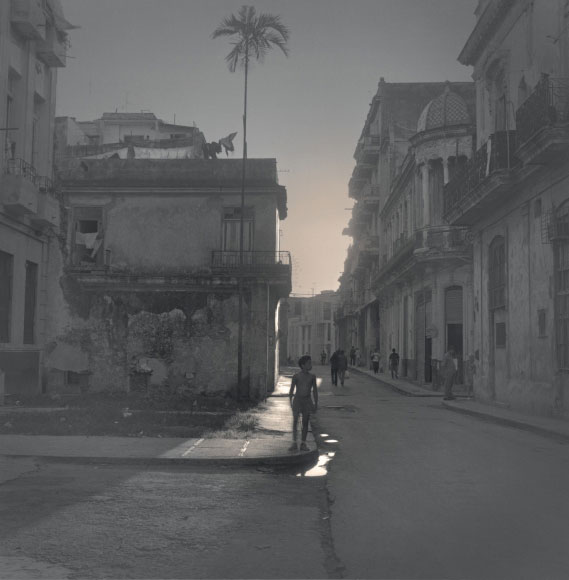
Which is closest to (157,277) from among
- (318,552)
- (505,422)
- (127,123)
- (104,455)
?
(505,422)

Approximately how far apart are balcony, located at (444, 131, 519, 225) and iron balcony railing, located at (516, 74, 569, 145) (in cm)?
158

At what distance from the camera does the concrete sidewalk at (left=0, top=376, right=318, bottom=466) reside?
30.8ft

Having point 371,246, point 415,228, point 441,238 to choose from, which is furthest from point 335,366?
point 371,246

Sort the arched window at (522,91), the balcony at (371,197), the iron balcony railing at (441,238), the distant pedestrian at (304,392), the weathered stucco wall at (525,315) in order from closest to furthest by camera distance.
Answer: the distant pedestrian at (304,392), the weathered stucco wall at (525,315), the arched window at (522,91), the iron balcony railing at (441,238), the balcony at (371,197)

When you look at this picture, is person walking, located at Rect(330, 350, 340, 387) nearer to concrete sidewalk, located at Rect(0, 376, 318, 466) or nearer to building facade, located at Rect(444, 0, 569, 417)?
building facade, located at Rect(444, 0, 569, 417)

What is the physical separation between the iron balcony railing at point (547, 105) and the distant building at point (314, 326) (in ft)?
282

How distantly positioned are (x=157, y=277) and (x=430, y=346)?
15.2 meters

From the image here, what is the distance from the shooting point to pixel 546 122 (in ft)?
49.5

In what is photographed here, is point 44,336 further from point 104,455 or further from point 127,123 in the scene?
point 127,123

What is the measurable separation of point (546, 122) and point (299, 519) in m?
11.5

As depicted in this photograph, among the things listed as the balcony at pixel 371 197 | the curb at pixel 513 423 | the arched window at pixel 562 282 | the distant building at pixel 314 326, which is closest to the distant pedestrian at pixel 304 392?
the curb at pixel 513 423

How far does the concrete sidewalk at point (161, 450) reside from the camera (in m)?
9.40

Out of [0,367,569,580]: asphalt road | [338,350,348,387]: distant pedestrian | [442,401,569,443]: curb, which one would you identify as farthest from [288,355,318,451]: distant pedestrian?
[338,350,348,387]: distant pedestrian

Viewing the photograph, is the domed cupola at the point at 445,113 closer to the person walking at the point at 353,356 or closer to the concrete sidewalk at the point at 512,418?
the concrete sidewalk at the point at 512,418
